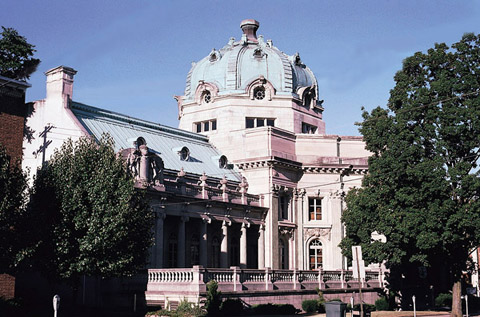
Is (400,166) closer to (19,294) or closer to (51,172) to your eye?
(51,172)

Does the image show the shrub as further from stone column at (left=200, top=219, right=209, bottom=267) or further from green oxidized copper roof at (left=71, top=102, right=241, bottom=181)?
green oxidized copper roof at (left=71, top=102, right=241, bottom=181)

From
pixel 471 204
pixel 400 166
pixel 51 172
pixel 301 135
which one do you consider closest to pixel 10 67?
pixel 51 172

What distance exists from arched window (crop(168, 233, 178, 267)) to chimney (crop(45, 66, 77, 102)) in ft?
42.3

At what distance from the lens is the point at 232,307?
3741 cm

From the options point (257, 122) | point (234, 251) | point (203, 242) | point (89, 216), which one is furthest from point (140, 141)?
point (257, 122)

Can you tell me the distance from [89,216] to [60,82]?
57.9ft

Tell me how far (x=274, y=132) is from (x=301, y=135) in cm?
372

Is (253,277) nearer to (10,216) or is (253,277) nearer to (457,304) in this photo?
(457,304)

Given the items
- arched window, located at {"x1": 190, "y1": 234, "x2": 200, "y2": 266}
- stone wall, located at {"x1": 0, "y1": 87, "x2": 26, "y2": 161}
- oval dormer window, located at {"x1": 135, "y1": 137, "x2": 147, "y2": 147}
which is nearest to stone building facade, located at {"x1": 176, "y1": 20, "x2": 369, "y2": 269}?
arched window, located at {"x1": 190, "y1": 234, "x2": 200, "y2": 266}

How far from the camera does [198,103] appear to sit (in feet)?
219

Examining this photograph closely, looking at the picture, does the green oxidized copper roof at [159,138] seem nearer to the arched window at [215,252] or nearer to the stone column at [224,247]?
the stone column at [224,247]

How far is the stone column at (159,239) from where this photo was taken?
4544 centimetres

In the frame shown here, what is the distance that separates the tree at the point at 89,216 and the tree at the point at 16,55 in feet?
67.8

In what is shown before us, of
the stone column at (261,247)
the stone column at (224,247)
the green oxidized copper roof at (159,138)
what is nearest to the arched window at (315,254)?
the stone column at (261,247)
